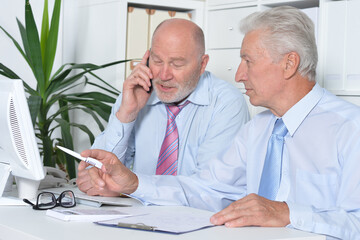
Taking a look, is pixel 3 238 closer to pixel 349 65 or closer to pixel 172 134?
pixel 172 134

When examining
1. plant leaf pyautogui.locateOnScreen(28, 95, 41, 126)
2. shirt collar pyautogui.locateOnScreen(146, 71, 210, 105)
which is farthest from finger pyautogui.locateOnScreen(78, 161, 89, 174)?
plant leaf pyautogui.locateOnScreen(28, 95, 41, 126)

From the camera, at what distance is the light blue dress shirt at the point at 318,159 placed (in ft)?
4.72

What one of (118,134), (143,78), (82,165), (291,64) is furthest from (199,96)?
(82,165)

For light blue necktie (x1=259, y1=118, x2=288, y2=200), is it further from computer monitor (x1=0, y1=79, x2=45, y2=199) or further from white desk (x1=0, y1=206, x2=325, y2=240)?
computer monitor (x1=0, y1=79, x2=45, y2=199)

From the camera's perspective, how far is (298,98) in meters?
Result: 1.69

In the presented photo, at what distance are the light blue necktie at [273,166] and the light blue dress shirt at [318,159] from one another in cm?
2

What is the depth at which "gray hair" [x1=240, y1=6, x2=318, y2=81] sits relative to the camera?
166 cm

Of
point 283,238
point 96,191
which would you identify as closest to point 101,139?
point 96,191

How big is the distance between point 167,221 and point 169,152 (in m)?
0.84

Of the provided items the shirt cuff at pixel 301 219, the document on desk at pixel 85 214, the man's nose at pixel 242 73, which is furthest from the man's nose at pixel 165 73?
the shirt cuff at pixel 301 219

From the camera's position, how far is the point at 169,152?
2145 millimetres

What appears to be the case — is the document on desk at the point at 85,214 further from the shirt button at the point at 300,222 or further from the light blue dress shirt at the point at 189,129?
the light blue dress shirt at the point at 189,129

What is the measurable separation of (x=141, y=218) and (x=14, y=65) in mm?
1969

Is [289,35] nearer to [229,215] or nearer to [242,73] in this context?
[242,73]
